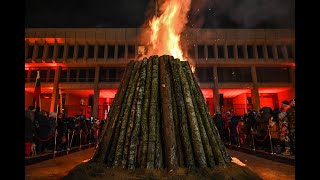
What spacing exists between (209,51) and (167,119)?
105 feet

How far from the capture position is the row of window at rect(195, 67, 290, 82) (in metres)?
36.1

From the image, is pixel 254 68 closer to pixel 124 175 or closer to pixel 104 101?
pixel 104 101

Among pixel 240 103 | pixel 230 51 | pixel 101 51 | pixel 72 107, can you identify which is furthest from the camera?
pixel 240 103

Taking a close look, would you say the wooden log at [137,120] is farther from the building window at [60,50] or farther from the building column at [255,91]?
the building window at [60,50]

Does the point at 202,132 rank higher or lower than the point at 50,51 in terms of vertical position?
lower

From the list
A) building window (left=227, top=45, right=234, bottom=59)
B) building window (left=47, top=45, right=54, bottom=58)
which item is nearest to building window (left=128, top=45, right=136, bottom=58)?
building window (left=47, top=45, right=54, bottom=58)

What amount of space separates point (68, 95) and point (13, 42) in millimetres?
39141

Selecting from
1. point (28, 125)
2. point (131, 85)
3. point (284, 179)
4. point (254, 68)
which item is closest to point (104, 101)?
point (254, 68)

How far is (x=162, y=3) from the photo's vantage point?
10.5 meters

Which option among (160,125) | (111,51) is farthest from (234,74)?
(160,125)

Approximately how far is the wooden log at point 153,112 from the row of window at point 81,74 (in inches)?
1160

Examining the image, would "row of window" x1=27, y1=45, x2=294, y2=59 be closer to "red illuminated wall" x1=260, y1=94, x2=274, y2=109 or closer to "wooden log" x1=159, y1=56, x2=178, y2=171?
"red illuminated wall" x1=260, y1=94, x2=274, y2=109

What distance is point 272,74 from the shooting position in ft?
120

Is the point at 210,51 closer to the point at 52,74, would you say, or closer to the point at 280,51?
the point at 280,51
